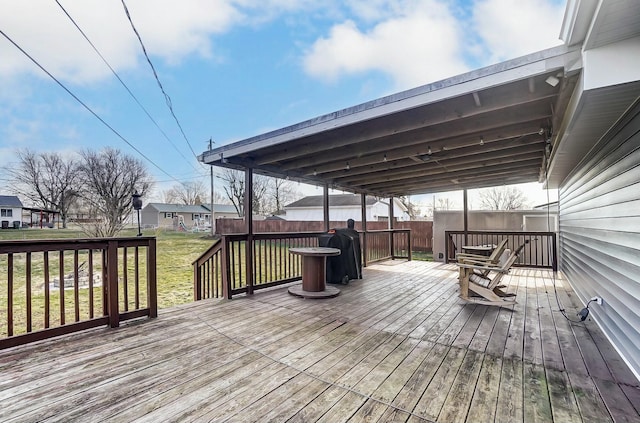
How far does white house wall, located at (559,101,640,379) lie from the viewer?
2.23 metres

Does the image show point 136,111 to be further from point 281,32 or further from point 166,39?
point 281,32

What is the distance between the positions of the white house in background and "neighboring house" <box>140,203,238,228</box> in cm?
1374

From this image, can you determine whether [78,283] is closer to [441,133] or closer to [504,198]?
[441,133]

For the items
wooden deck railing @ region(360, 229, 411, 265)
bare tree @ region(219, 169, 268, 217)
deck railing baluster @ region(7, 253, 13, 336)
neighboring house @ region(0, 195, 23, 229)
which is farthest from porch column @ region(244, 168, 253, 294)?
neighboring house @ region(0, 195, 23, 229)

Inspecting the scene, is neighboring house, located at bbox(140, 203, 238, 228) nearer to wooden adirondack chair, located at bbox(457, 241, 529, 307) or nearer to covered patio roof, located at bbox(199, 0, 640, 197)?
covered patio roof, located at bbox(199, 0, 640, 197)

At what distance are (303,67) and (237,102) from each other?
6932mm

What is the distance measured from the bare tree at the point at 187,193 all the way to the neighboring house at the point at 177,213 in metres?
1.28

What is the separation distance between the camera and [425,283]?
18.0ft

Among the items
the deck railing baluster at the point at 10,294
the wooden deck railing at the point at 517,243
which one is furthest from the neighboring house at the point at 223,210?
the deck railing baluster at the point at 10,294

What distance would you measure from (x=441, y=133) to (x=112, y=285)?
4.01m

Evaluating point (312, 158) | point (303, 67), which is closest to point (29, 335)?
point (312, 158)

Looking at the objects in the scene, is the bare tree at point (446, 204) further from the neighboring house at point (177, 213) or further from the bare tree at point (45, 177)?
the bare tree at point (45, 177)

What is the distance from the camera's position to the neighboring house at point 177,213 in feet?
111

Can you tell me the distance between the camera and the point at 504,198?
968 inches
